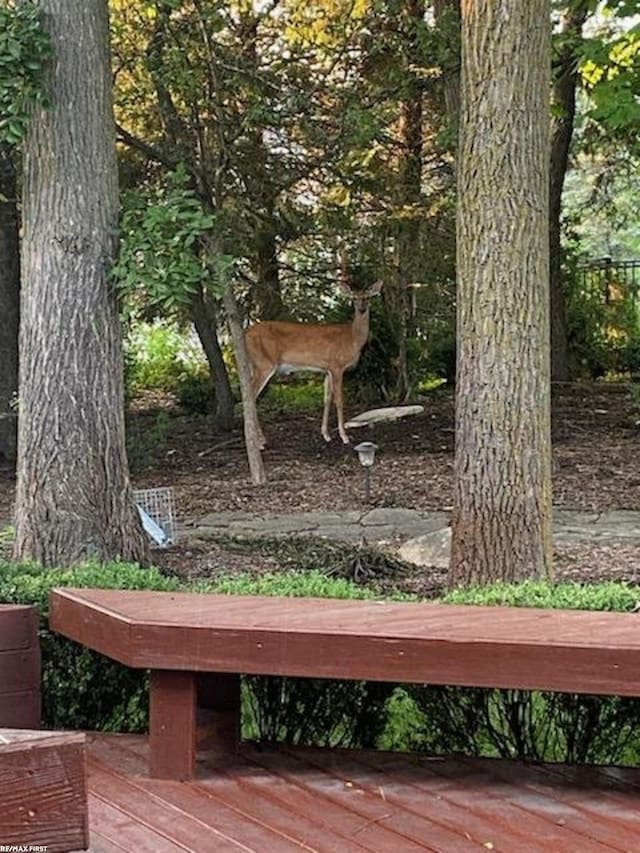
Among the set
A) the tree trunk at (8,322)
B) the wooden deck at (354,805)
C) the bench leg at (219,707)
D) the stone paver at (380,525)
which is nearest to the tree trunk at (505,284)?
the wooden deck at (354,805)

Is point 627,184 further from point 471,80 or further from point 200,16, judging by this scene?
point 471,80

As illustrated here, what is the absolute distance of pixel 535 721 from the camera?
3.06 metres

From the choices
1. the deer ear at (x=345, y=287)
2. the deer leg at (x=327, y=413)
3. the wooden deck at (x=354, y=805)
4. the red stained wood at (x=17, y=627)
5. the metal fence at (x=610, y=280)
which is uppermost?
the metal fence at (x=610, y=280)

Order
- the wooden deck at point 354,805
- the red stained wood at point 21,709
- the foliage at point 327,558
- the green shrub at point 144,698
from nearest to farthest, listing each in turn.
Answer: the wooden deck at point 354,805 → the red stained wood at point 21,709 → the green shrub at point 144,698 → the foliage at point 327,558

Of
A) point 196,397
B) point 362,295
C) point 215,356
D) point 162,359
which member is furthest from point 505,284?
point 162,359

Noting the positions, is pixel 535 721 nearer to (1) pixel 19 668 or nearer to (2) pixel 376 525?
(1) pixel 19 668

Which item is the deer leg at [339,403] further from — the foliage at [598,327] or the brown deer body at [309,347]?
the foliage at [598,327]

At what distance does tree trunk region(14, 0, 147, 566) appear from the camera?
4.72 meters

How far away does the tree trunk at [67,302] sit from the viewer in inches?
186

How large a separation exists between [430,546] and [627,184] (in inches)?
423

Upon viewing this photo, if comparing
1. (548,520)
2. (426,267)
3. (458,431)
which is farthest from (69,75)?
(426,267)

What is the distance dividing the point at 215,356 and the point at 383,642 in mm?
8573

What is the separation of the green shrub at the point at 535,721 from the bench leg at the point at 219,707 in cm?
50

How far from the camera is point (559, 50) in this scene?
8984 millimetres
